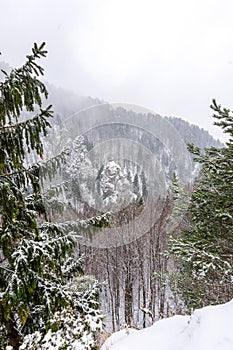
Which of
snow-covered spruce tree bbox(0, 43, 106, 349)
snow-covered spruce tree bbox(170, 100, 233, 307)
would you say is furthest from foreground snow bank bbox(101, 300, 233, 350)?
snow-covered spruce tree bbox(170, 100, 233, 307)

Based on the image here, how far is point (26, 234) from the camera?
3.69 m

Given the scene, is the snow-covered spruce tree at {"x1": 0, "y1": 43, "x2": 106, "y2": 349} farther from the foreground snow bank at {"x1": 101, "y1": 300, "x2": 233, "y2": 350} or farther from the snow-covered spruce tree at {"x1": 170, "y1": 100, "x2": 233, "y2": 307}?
the snow-covered spruce tree at {"x1": 170, "y1": 100, "x2": 233, "y2": 307}

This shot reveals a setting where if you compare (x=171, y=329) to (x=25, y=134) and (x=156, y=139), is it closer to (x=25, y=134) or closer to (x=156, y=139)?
(x=25, y=134)

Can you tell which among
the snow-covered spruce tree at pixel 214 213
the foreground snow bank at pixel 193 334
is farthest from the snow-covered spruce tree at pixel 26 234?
the snow-covered spruce tree at pixel 214 213

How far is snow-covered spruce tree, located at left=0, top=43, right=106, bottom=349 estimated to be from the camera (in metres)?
3.18

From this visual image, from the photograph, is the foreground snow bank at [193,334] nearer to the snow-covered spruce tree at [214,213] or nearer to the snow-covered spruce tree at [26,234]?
the snow-covered spruce tree at [26,234]

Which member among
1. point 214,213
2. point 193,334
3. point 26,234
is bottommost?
point 193,334

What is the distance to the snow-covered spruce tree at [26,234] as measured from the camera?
125 inches

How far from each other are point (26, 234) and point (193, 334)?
7.84 feet

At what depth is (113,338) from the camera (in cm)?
434

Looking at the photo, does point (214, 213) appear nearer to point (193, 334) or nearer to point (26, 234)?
point (193, 334)

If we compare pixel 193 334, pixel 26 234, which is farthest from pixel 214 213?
pixel 26 234

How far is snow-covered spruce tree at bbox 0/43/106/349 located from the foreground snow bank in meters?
1.11

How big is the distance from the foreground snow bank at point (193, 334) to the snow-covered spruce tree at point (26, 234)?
1.11 meters
